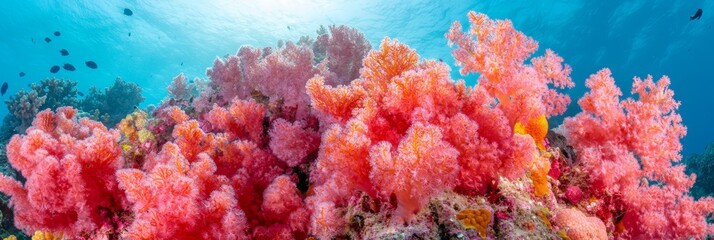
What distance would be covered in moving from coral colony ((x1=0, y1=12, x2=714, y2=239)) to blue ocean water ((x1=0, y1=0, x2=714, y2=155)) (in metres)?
31.2

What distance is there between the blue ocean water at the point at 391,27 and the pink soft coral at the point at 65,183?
33109mm

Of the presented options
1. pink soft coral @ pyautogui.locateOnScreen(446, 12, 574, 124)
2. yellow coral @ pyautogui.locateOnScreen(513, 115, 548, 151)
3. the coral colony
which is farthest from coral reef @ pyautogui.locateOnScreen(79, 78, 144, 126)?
yellow coral @ pyautogui.locateOnScreen(513, 115, 548, 151)

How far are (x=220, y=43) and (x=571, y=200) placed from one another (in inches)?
2055

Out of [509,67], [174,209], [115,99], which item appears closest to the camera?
[174,209]

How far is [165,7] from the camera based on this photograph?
38969mm

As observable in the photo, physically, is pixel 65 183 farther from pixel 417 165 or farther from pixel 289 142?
pixel 417 165

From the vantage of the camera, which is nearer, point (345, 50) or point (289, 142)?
point (289, 142)

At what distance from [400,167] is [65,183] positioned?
305 centimetres

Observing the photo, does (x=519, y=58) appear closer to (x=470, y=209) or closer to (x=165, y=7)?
(x=470, y=209)

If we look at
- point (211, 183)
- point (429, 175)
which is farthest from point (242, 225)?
point (429, 175)

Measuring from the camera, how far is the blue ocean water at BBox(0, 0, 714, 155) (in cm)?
3397

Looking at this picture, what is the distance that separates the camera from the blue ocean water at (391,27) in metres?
34.0

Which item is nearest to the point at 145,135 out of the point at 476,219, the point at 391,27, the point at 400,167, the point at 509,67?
the point at 400,167

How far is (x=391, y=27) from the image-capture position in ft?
127
